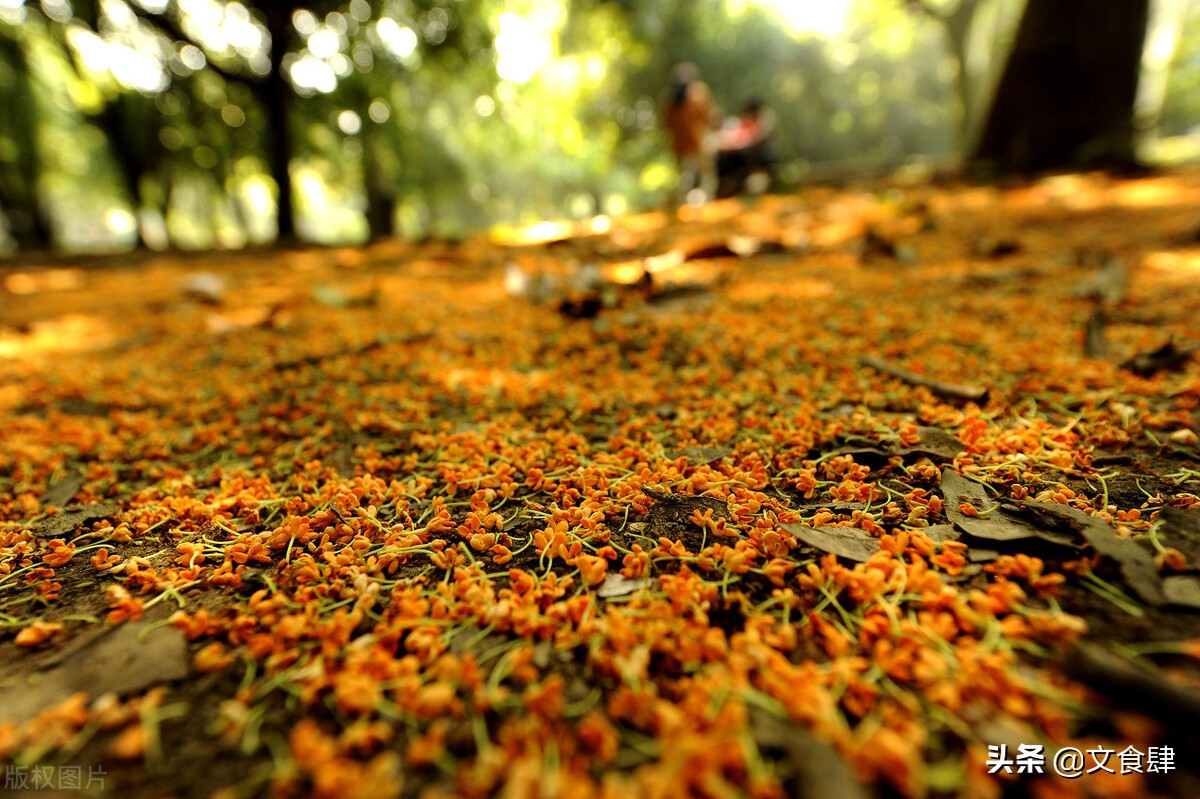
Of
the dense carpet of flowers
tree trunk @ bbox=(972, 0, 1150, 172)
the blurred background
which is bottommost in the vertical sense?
the dense carpet of flowers

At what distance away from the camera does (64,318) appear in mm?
4898

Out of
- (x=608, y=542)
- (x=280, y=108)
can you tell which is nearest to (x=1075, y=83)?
(x=608, y=542)

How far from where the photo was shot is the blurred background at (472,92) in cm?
910

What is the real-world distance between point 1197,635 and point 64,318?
7386 mm

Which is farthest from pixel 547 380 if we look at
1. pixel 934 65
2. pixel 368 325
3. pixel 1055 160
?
pixel 934 65

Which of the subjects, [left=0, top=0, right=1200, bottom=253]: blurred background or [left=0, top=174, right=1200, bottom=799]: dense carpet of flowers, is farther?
[left=0, top=0, right=1200, bottom=253]: blurred background

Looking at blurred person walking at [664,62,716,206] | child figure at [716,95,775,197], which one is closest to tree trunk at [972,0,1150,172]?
child figure at [716,95,775,197]

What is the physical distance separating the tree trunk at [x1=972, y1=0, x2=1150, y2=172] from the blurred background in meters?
0.03

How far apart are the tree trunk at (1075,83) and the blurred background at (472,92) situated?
3cm

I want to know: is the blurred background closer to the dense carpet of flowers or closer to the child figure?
the child figure

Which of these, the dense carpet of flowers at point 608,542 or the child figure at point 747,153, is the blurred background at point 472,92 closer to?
the child figure at point 747,153

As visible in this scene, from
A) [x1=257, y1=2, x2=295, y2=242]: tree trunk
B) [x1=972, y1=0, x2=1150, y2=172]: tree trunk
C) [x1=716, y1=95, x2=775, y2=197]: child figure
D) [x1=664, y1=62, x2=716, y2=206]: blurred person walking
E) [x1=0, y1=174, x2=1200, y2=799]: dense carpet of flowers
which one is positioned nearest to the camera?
[x1=0, y1=174, x2=1200, y2=799]: dense carpet of flowers

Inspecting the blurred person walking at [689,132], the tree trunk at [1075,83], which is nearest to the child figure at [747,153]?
the blurred person walking at [689,132]

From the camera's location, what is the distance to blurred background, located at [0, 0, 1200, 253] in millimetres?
9102
